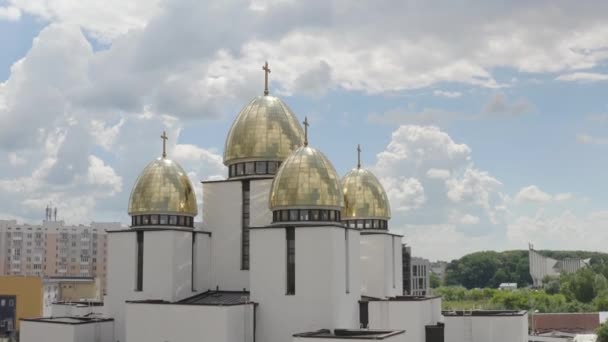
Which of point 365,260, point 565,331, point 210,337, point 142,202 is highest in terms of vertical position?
point 142,202

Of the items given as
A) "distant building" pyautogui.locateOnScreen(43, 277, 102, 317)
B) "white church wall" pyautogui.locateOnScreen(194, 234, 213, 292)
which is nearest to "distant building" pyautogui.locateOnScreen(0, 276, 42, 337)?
"distant building" pyautogui.locateOnScreen(43, 277, 102, 317)

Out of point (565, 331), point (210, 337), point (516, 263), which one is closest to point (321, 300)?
point (210, 337)

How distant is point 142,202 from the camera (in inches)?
1428

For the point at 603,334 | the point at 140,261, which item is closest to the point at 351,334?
the point at 140,261

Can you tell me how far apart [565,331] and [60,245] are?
73.7 metres

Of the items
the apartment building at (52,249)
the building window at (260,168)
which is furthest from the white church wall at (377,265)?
the apartment building at (52,249)

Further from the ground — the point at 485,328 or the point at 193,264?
the point at 193,264

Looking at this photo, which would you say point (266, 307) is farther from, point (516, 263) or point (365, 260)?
point (516, 263)

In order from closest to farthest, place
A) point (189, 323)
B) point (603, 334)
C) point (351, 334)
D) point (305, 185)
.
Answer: point (351, 334), point (189, 323), point (305, 185), point (603, 334)

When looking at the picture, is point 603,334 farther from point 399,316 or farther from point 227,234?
point 227,234

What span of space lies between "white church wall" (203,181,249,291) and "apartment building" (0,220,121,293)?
7257cm

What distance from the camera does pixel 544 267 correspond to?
144500 mm

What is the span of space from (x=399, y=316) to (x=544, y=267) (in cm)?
11823

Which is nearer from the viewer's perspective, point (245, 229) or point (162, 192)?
point (162, 192)
